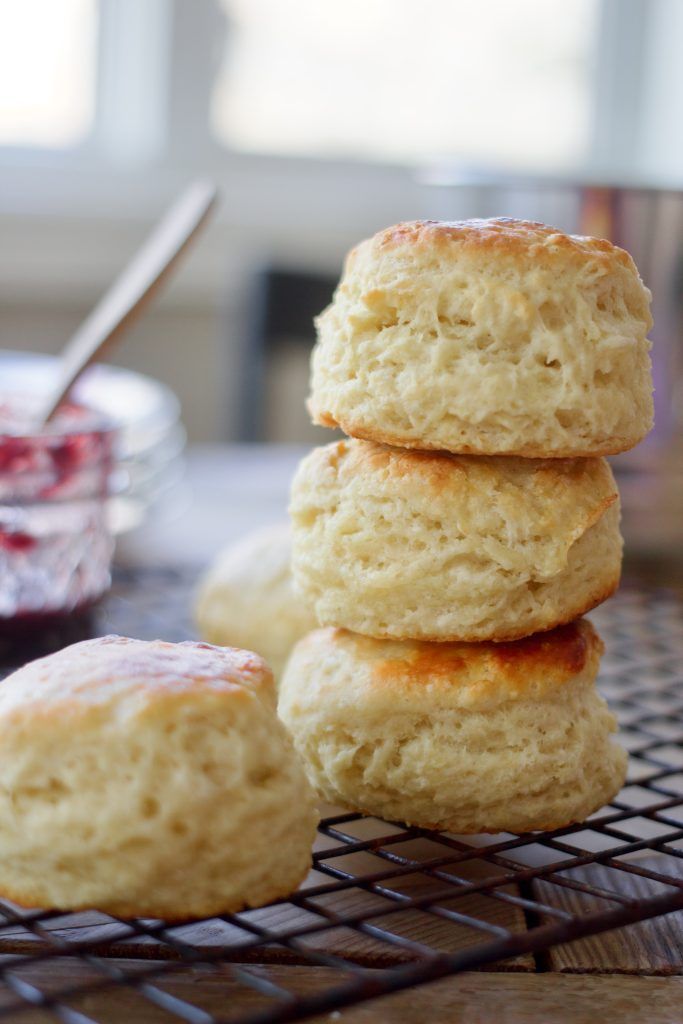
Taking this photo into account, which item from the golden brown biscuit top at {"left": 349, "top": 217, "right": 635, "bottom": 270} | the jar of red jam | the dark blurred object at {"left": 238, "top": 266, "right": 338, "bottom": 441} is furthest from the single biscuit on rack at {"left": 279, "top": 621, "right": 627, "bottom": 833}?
the dark blurred object at {"left": 238, "top": 266, "right": 338, "bottom": 441}

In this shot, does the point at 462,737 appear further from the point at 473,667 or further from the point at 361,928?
the point at 361,928

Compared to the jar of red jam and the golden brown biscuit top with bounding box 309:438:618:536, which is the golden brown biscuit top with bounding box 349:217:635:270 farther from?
the jar of red jam

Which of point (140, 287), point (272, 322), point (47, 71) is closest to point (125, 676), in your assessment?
point (140, 287)

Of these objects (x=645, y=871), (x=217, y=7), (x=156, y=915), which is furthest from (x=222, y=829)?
(x=217, y=7)

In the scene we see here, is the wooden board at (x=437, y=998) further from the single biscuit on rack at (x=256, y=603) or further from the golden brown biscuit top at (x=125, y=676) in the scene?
the single biscuit on rack at (x=256, y=603)

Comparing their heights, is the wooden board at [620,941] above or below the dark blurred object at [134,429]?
below

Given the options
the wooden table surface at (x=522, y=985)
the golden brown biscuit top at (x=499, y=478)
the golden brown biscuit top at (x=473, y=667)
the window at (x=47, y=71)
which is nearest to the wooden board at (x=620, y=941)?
the wooden table surface at (x=522, y=985)
